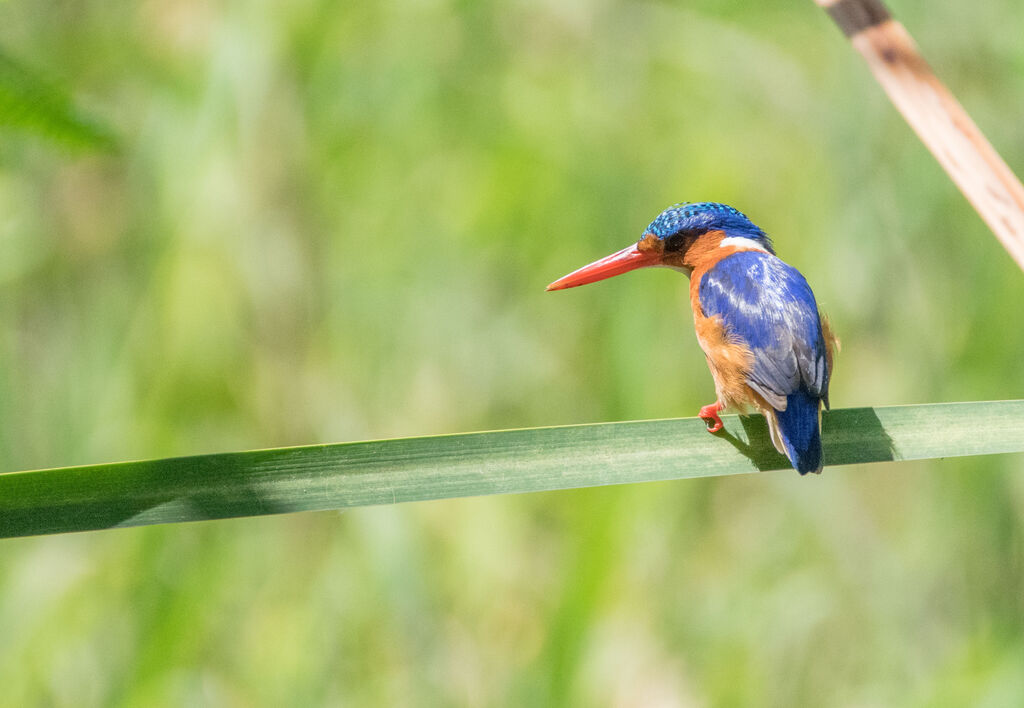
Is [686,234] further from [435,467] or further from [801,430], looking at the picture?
[435,467]

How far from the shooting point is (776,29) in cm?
295

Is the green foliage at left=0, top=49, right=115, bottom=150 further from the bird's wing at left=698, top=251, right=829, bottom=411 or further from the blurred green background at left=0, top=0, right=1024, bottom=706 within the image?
the blurred green background at left=0, top=0, right=1024, bottom=706

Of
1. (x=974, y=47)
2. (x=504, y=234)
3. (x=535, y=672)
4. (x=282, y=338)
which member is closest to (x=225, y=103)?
(x=282, y=338)

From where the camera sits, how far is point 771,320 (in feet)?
4.80

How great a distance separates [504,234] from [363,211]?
478 millimetres

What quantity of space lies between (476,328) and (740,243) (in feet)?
3.90

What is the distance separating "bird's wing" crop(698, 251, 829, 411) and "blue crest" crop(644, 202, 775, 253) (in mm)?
152

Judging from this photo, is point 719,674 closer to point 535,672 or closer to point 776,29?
point 535,672

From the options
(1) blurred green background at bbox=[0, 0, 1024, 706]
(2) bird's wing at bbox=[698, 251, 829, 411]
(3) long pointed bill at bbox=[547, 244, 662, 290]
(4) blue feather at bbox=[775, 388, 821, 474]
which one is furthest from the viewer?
(1) blurred green background at bbox=[0, 0, 1024, 706]

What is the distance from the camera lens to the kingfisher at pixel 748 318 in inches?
52.1

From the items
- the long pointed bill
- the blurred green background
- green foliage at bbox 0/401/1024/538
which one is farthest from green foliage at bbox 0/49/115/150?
the blurred green background

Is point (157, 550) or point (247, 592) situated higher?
point (157, 550)

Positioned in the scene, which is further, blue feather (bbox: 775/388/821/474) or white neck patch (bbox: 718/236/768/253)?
white neck patch (bbox: 718/236/768/253)

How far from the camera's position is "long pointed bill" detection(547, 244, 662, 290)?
1643 millimetres
